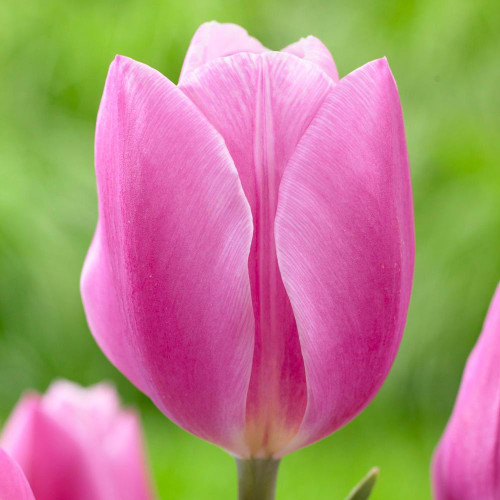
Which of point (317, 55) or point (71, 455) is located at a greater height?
point (317, 55)

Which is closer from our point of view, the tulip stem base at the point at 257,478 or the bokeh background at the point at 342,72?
the tulip stem base at the point at 257,478

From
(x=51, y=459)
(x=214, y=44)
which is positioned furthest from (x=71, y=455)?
(x=214, y=44)

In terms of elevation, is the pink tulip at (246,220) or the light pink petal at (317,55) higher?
the light pink petal at (317,55)

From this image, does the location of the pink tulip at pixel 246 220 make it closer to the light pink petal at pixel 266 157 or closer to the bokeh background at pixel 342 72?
the light pink petal at pixel 266 157

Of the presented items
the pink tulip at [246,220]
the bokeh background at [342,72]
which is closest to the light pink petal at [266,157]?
the pink tulip at [246,220]

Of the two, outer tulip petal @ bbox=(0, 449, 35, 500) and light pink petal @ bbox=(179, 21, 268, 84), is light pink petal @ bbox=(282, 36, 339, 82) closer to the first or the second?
light pink petal @ bbox=(179, 21, 268, 84)

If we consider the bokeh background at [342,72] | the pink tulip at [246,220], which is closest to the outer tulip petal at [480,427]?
the pink tulip at [246,220]

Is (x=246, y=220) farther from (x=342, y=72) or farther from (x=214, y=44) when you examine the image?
(x=342, y=72)

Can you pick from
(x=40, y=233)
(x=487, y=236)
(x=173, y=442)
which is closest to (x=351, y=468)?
(x=173, y=442)

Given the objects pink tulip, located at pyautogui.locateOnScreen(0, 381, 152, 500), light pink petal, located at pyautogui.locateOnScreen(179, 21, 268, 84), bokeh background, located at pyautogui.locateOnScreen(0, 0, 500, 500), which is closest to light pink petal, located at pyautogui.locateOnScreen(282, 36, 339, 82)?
light pink petal, located at pyautogui.locateOnScreen(179, 21, 268, 84)
